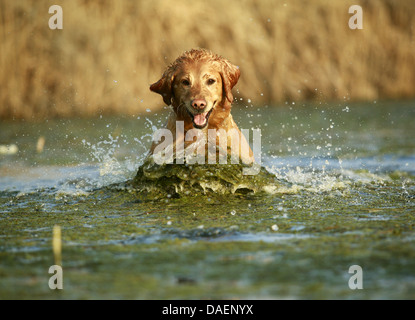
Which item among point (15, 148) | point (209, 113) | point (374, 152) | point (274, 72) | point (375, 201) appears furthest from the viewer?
point (274, 72)

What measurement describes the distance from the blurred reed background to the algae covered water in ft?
13.5

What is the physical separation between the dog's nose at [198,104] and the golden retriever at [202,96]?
4cm

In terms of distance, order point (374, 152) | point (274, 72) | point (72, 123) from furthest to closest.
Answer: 1. point (274, 72)
2. point (72, 123)
3. point (374, 152)

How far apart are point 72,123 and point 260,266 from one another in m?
9.60

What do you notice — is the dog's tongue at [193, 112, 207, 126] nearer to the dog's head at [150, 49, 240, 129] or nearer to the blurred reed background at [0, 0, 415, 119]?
the dog's head at [150, 49, 240, 129]

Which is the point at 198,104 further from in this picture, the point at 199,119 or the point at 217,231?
the point at 217,231

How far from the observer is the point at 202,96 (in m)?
5.95

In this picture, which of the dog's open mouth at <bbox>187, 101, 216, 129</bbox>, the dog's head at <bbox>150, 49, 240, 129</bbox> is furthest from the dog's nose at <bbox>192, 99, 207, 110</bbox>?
the dog's open mouth at <bbox>187, 101, 216, 129</bbox>

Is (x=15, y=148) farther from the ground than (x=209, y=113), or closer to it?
farther from the ground

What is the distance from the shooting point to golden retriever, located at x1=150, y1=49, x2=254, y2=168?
237 inches
